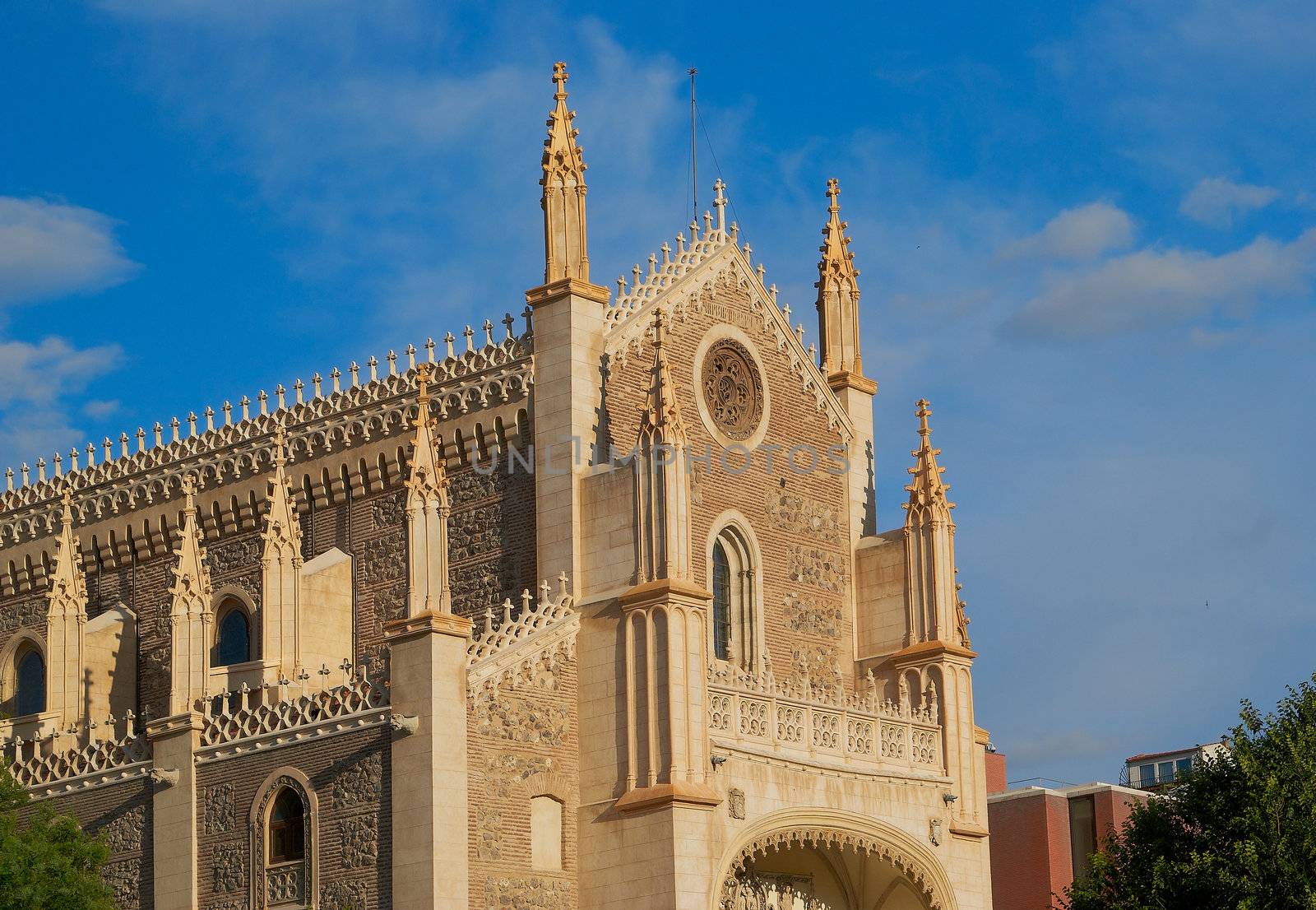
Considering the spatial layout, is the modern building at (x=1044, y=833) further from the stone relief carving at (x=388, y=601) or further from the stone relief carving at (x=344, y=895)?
the stone relief carving at (x=344, y=895)

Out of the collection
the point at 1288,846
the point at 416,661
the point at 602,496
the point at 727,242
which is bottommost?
the point at 1288,846

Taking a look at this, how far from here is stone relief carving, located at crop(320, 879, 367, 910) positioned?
4194 centimetres

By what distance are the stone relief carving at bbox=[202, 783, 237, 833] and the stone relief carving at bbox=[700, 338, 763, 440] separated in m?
12.3

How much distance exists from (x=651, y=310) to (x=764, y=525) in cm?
505

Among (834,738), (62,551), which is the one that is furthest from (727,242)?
(62,551)

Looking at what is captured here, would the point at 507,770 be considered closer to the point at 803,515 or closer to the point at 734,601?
the point at 734,601

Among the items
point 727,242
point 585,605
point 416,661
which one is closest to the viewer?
point 416,661

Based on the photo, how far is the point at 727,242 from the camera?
167ft

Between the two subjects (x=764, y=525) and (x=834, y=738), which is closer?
(x=834, y=738)

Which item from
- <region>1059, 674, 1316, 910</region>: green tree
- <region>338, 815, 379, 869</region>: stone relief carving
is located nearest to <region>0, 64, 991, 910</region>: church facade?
<region>338, 815, 379, 869</region>: stone relief carving

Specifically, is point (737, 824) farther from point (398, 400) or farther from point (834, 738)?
point (398, 400)

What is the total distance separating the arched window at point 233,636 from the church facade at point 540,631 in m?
0.08

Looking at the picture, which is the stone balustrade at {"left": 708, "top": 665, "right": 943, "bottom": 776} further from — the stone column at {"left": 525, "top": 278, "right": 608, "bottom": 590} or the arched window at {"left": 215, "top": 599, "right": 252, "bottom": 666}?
the arched window at {"left": 215, "top": 599, "right": 252, "bottom": 666}

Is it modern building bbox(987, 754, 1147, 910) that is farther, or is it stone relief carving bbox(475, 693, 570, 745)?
modern building bbox(987, 754, 1147, 910)
